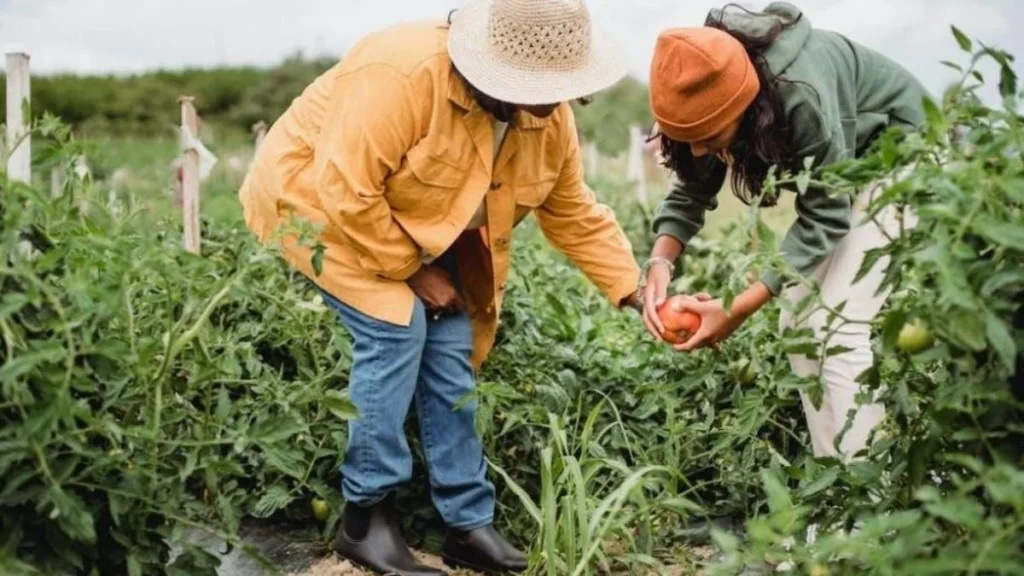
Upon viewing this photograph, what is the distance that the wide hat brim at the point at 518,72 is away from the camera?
2869 mm

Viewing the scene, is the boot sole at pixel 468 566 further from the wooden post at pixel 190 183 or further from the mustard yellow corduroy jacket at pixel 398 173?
the wooden post at pixel 190 183

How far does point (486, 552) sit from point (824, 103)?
134 cm

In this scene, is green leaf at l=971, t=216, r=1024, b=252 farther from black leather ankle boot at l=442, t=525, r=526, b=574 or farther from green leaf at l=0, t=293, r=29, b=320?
black leather ankle boot at l=442, t=525, r=526, b=574

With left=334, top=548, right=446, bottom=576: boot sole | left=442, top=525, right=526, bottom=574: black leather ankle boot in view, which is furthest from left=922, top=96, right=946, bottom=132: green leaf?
left=334, top=548, right=446, bottom=576: boot sole

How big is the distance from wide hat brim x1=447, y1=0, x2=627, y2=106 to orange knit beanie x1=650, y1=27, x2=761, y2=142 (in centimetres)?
15

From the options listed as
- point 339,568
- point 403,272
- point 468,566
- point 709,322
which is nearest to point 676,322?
point 709,322

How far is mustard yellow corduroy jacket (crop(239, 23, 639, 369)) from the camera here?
2.94 meters

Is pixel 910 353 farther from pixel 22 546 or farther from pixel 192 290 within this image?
pixel 22 546

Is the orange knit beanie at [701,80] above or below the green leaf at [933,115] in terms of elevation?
below

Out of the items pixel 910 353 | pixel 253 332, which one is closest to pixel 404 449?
pixel 253 332

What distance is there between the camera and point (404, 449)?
3.19 m

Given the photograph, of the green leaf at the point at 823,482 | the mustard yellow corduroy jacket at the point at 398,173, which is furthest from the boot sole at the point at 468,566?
the green leaf at the point at 823,482

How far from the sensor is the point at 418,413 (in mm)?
3328

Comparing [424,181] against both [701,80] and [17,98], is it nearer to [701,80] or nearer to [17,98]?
[701,80]
